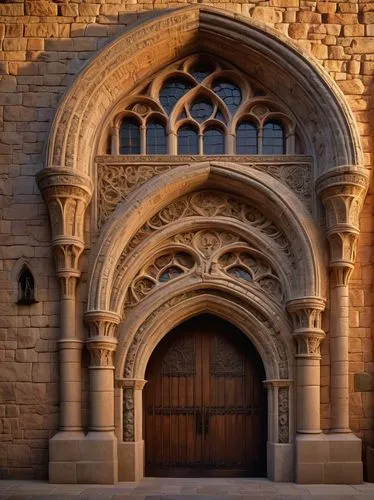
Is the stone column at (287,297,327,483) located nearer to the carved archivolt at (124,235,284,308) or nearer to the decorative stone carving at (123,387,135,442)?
the carved archivolt at (124,235,284,308)

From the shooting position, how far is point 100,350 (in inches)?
398

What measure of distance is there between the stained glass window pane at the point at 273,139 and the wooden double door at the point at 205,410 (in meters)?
3.00

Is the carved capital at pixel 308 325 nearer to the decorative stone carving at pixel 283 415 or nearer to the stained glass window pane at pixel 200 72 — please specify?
the decorative stone carving at pixel 283 415

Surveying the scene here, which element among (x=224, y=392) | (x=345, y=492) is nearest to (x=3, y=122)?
(x=224, y=392)

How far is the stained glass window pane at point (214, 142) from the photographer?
1110 cm

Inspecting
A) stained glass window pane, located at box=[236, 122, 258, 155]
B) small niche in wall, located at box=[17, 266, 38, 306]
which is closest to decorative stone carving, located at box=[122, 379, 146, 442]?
small niche in wall, located at box=[17, 266, 38, 306]

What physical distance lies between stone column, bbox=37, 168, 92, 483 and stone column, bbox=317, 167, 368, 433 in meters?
3.51

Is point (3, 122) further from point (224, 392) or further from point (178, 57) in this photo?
point (224, 392)

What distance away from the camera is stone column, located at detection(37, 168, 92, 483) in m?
9.98

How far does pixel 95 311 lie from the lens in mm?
10078

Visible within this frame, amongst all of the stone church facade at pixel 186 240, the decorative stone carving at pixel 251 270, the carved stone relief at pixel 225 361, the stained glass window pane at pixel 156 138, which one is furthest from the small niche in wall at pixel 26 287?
the carved stone relief at pixel 225 361

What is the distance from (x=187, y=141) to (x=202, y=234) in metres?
1.48

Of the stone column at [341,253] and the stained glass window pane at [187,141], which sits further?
the stained glass window pane at [187,141]

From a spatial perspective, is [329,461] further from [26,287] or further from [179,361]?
[26,287]
